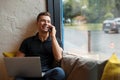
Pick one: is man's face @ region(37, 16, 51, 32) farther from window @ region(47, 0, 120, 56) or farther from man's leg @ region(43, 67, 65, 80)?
man's leg @ region(43, 67, 65, 80)

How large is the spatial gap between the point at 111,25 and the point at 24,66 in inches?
42.9

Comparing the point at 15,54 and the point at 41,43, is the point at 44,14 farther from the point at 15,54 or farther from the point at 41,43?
the point at 15,54

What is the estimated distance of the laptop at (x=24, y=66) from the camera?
7.63 feet

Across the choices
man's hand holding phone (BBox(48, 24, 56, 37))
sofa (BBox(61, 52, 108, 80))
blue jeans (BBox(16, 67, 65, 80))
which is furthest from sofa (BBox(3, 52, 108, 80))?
man's hand holding phone (BBox(48, 24, 56, 37))

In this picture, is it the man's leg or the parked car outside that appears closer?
the man's leg

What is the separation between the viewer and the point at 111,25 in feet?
8.77

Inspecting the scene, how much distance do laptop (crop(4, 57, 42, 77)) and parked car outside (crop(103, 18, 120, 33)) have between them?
915mm

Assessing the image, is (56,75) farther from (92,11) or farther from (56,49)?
(92,11)

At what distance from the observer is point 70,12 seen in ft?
9.63

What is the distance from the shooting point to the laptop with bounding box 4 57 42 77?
2326 mm

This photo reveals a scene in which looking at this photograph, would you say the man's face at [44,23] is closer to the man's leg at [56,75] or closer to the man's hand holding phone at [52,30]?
the man's hand holding phone at [52,30]

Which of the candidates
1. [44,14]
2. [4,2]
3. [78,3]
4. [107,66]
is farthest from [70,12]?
[107,66]

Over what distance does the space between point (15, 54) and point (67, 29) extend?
2.40ft

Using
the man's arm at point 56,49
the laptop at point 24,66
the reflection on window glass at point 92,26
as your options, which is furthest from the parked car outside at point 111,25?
the laptop at point 24,66
